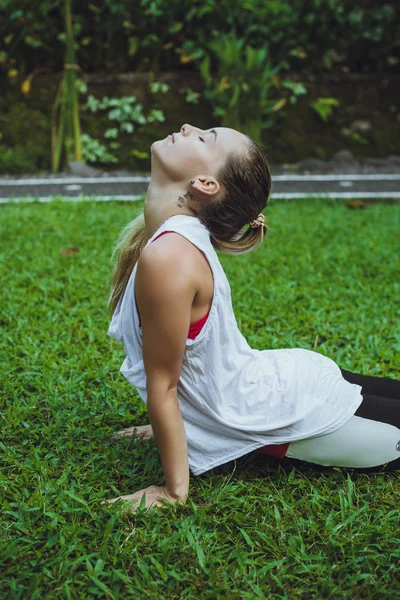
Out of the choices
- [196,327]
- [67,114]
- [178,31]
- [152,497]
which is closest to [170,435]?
[152,497]

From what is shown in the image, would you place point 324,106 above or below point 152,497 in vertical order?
below

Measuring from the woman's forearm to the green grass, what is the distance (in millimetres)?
83

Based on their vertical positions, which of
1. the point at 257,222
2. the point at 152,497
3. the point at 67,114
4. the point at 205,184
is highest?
the point at 205,184

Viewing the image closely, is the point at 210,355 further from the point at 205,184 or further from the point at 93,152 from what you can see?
the point at 93,152

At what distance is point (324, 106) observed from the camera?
788cm

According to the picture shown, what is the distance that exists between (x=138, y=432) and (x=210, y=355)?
0.59m

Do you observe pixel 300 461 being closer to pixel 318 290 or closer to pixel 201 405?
pixel 201 405

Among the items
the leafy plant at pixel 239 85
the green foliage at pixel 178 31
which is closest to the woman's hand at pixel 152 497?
the leafy plant at pixel 239 85

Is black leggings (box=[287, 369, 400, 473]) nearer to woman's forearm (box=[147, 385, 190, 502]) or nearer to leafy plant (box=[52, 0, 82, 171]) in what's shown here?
woman's forearm (box=[147, 385, 190, 502])

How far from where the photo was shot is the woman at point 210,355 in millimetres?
1878

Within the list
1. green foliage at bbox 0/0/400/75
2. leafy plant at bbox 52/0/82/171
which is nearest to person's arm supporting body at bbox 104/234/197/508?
leafy plant at bbox 52/0/82/171

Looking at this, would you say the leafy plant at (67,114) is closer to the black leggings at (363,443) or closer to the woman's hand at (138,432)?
the woman's hand at (138,432)

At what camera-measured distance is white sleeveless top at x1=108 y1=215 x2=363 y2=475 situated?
204 centimetres

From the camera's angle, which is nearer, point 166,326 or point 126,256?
point 166,326
